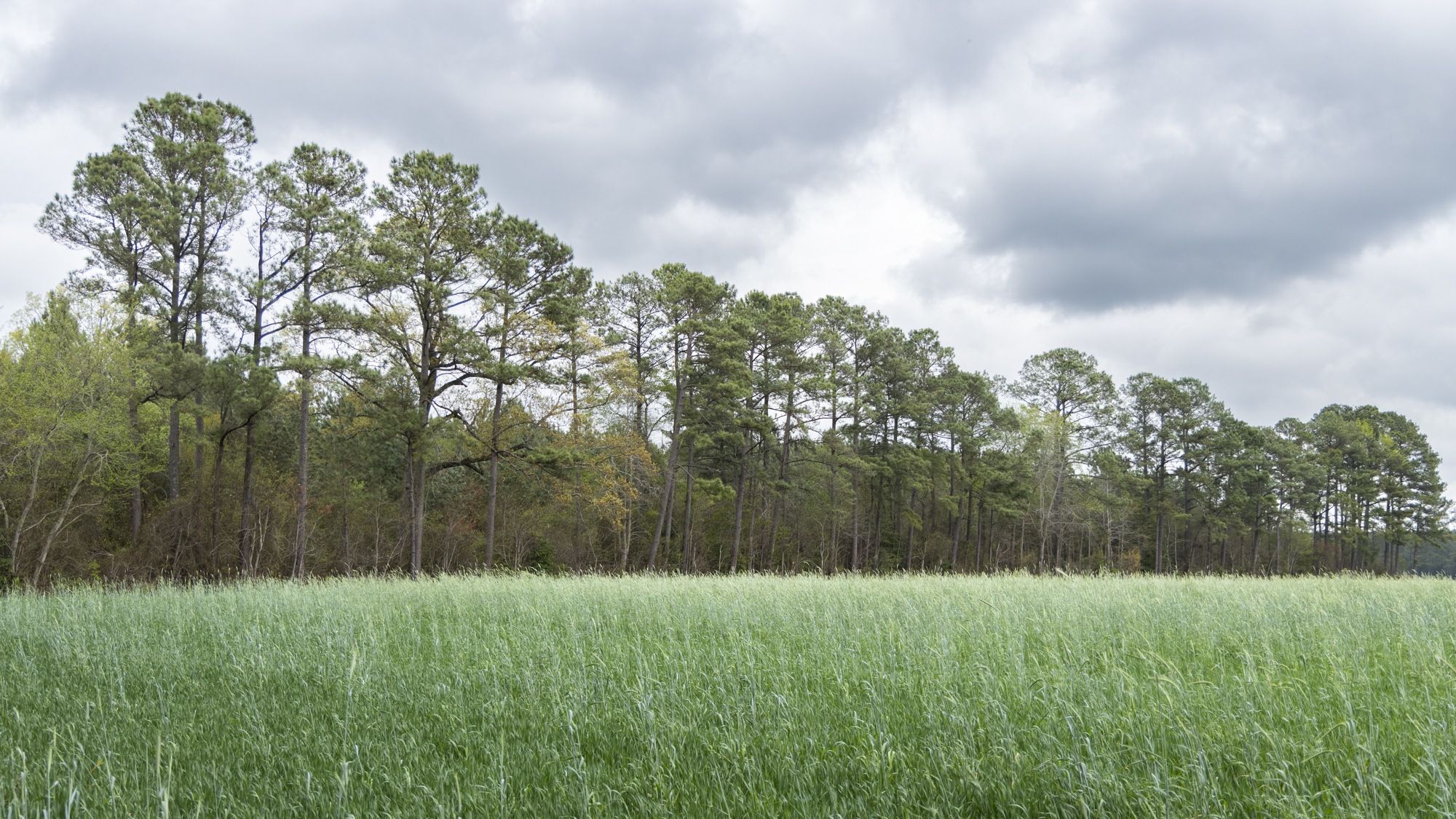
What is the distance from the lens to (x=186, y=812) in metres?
3.33

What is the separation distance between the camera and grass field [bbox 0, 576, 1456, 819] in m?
3.22

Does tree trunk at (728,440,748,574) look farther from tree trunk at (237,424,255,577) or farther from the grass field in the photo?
the grass field

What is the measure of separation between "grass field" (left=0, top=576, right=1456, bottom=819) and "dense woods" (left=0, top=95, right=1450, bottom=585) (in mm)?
13883

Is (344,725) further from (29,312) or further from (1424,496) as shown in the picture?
(1424,496)

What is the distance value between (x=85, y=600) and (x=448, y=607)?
282 inches

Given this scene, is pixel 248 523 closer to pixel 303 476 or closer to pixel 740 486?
pixel 303 476

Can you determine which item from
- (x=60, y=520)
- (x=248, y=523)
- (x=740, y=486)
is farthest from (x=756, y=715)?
(x=740, y=486)

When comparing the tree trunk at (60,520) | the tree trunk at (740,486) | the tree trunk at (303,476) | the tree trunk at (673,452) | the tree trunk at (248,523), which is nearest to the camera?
the tree trunk at (60,520)

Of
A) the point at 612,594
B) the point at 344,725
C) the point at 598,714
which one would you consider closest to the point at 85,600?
the point at 612,594

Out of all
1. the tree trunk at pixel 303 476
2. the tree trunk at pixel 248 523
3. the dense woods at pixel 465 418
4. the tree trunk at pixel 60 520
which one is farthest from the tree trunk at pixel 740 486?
the tree trunk at pixel 60 520

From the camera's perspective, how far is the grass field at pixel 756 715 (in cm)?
322

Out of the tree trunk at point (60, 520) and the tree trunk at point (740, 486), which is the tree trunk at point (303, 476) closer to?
the tree trunk at point (60, 520)

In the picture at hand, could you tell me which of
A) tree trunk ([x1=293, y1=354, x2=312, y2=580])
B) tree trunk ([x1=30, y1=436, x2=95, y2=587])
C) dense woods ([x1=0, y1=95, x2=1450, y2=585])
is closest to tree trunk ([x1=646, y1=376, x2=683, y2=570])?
dense woods ([x1=0, y1=95, x2=1450, y2=585])

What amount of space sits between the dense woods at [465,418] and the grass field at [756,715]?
13883mm
